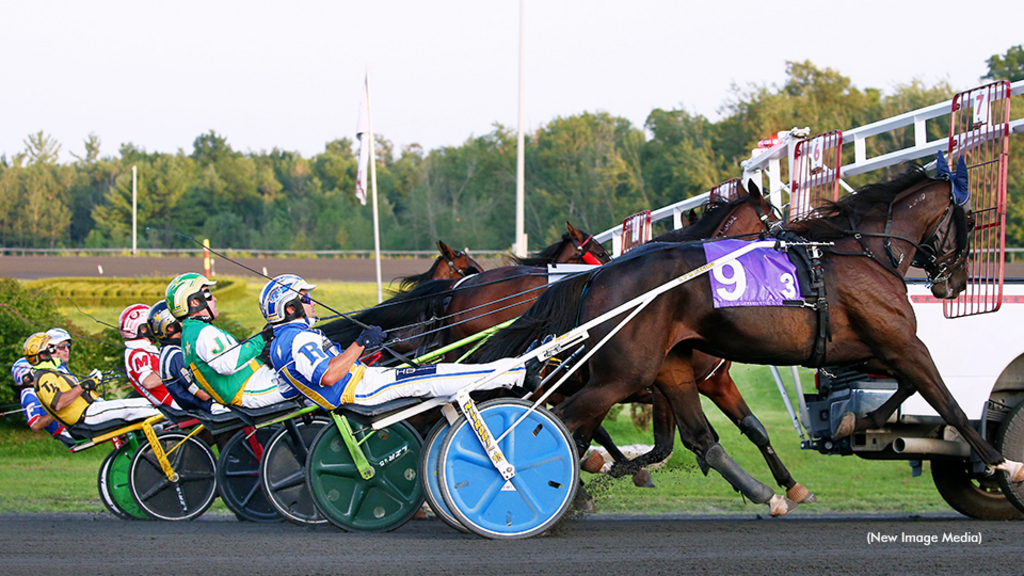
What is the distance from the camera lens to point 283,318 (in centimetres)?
548

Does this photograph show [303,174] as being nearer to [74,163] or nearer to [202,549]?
[74,163]

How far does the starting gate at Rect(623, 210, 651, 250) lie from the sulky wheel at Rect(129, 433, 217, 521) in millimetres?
5205

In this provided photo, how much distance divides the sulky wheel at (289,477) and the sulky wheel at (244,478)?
0.41 meters

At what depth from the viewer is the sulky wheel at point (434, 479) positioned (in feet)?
15.9

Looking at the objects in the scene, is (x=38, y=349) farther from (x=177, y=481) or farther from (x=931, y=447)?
(x=931, y=447)

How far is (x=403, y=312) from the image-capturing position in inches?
305

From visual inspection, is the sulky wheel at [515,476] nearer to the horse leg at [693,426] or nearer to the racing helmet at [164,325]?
the horse leg at [693,426]

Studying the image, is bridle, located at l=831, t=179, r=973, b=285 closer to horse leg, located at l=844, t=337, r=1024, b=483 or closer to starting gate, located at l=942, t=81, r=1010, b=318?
starting gate, located at l=942, t=81, r=1010, b=318

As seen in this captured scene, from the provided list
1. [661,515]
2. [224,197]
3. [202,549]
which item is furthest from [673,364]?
[224,197]

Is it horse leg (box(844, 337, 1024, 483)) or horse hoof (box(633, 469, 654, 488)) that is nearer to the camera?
horse leg (box(844, 337, 1024, 483))

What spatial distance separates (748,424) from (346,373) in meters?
2.82

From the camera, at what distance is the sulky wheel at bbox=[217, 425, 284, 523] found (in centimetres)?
627

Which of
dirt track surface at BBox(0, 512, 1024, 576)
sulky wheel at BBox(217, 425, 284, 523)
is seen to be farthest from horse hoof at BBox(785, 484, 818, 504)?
sulky wheel at BBox(217, 425, 284, 523)

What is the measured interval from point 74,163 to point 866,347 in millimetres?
61591
